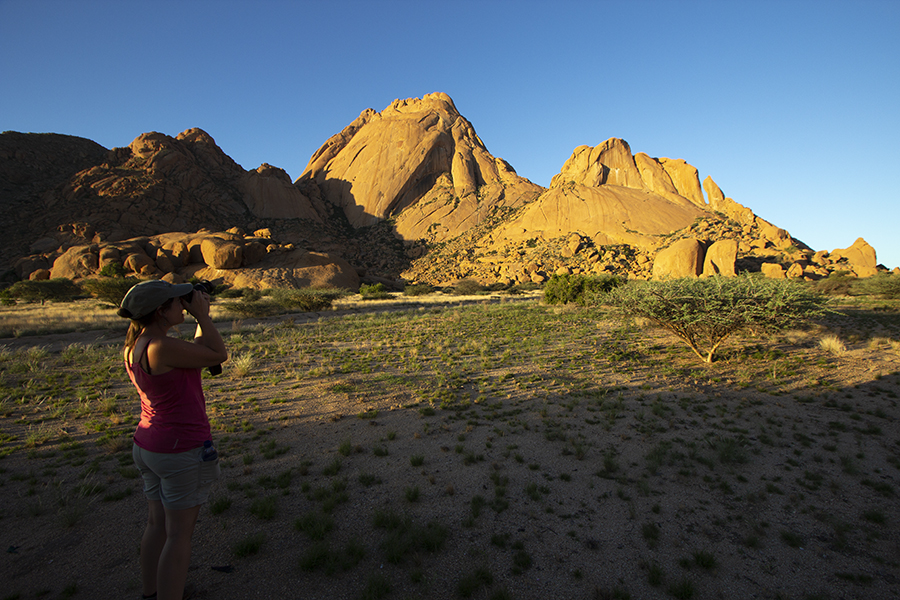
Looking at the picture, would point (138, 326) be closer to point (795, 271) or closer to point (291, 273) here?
point (291, 273)

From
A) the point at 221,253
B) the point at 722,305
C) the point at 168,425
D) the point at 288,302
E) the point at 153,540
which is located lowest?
the point at 153,540

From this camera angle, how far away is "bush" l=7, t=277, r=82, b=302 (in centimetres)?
3091

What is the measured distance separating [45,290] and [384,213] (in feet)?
211

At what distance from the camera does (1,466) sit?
5.03 meters

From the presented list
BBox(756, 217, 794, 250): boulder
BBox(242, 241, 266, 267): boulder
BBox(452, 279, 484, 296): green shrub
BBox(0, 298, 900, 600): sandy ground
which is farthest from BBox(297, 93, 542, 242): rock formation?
BBox(0, 298, 900, 600): sandy ground

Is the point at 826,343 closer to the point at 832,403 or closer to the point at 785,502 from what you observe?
the point at 832,403

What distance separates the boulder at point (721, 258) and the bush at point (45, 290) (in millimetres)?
69117

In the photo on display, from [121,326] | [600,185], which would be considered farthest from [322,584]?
[600,185]

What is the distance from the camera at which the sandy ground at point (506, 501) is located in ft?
10.8

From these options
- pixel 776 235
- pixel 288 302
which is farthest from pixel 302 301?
pixel 776 235

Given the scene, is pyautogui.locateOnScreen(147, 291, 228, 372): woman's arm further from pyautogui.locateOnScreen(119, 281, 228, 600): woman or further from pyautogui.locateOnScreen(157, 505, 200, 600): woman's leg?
pyautogui.locateOnScreen(157, 505, 200, 600): woman's leg

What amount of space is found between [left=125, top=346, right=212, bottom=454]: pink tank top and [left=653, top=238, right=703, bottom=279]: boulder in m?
52.4

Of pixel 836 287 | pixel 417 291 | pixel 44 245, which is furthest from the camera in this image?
pixel 44 245

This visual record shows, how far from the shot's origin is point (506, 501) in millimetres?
4410
